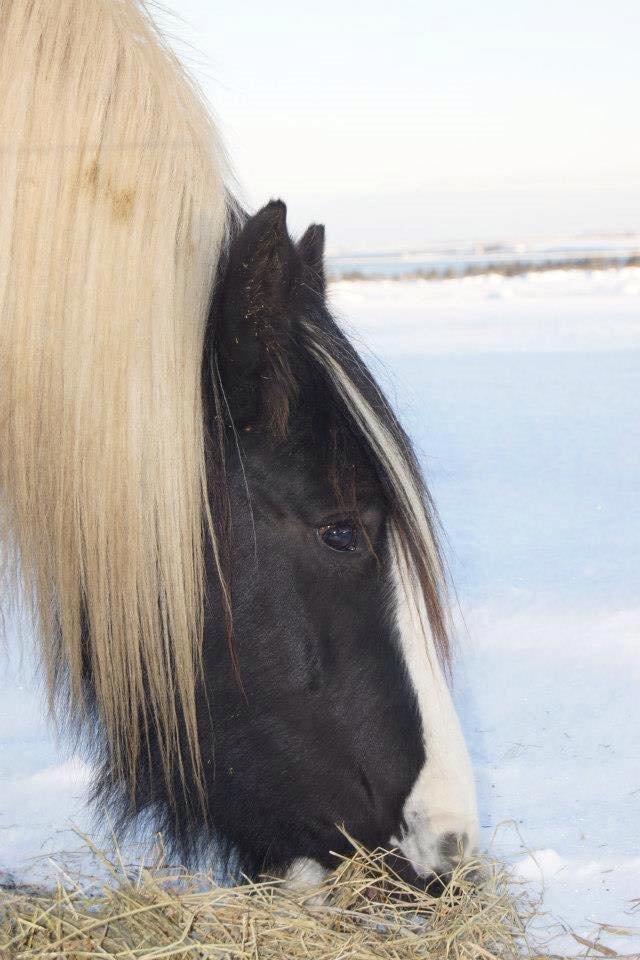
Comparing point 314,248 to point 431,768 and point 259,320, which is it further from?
point 431,768

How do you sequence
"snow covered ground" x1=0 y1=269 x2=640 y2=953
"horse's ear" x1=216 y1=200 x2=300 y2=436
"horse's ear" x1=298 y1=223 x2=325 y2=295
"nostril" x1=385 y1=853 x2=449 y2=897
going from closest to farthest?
"horse's ear" x1=216 y1=200 x2=300 y2=436 → "nostril" x1=385 y1=853 x2=449 y2=897 → "horse's ear" x1=298 y1=223 x2=325 y2=295 → "snow covered ground" x1=0 y1=269 x2=640 y2=953

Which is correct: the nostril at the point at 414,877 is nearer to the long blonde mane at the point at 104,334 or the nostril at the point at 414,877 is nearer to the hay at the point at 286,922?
the hay at the point at 286,922

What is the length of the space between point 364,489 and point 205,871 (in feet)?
2.67

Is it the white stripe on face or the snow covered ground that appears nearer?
the white stripe on face

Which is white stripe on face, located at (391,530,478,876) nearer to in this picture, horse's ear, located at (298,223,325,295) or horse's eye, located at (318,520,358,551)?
horse's eye, located at (318,520,358,551)

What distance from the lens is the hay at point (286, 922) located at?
160cm

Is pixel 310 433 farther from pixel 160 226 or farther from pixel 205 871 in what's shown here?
pixel 205 871

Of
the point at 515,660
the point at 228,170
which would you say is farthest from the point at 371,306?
the point at 228,170

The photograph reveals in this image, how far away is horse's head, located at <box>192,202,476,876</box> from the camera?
1622mm

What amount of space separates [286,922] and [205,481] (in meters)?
0.73

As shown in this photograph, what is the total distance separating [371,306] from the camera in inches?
576

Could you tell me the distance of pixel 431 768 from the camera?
5.30 feet

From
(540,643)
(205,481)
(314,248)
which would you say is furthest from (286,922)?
(540,643)

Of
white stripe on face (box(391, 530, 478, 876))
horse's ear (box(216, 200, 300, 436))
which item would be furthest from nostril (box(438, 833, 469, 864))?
horse's ear (box(216, 200, 300, 436))
